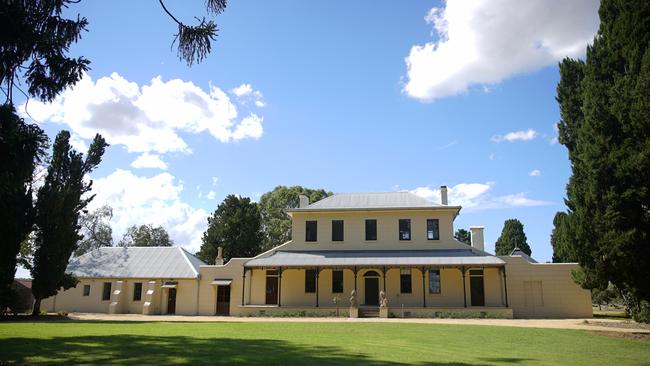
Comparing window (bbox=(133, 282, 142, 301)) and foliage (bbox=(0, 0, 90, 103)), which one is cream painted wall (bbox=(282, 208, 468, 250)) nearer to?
window (bbox=(133, 282, 142, 301))

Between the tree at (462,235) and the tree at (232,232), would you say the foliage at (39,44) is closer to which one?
the tree at (232,232)

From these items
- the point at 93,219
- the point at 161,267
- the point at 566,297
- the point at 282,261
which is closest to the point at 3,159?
the point at 282,261

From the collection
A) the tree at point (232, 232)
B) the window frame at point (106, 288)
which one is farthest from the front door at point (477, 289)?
the window frame at point (106, 288)

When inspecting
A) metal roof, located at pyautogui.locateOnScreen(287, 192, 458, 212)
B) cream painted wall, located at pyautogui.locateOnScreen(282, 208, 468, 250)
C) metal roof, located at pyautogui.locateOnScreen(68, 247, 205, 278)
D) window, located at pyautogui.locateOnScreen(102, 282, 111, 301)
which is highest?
metal roof, located at pyautogui.locateOnScreen(287, 192, 458, 212)

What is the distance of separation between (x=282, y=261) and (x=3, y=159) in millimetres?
21310

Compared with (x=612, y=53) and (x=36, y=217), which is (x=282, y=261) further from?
(x=612, y=53)

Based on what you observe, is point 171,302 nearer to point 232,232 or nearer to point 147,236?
point 232,232

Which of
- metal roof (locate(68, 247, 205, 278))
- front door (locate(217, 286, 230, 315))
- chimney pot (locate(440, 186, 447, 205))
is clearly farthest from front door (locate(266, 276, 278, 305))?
chimney pot (locate(440, 186, 447, 205))

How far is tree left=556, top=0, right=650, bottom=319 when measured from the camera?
1648cm

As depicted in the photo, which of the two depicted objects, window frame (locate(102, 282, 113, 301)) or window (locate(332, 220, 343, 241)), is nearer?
window (locate(332, 220, 343, 241))

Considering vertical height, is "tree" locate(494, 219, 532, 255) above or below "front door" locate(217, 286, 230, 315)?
above

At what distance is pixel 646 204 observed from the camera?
661 inches

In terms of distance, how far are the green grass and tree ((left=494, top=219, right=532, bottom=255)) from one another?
4289cm

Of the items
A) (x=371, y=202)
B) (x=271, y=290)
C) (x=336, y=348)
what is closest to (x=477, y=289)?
(x=371, y=202)
